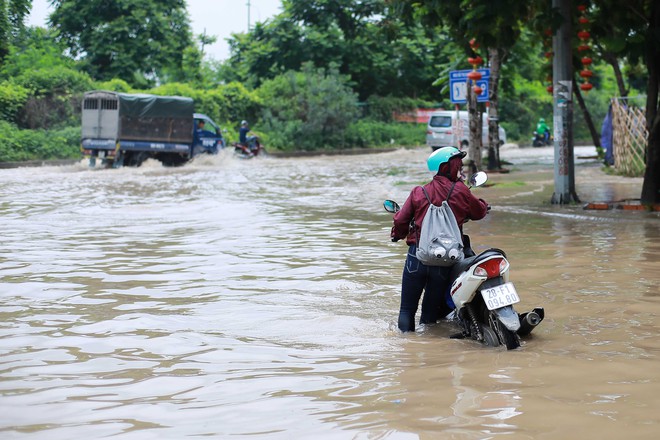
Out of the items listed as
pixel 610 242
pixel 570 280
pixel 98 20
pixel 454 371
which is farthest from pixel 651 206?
pixel 98 20

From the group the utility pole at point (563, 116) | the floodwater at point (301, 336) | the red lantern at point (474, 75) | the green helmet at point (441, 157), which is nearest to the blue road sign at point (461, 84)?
the red lantern at point (474, 75)

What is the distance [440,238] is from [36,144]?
30.3 m

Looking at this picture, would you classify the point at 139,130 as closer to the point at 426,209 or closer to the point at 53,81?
the point at 53,81

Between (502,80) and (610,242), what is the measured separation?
69.4ft

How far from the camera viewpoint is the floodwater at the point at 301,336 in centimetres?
497

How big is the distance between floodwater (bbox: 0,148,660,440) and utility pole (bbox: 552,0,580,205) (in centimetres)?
181

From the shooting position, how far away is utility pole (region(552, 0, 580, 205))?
1720cm

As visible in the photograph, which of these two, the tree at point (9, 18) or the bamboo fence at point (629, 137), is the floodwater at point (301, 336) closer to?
the bamboo fence at point (629, 137)

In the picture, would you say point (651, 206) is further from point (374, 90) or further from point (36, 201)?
point (374, 90)

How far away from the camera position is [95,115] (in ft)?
106

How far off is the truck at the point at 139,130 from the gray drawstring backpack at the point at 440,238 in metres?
26.3

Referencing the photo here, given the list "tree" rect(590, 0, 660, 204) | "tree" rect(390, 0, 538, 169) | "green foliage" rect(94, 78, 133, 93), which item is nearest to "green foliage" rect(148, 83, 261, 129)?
"green foliage" rect(94, 78, 133, 93)

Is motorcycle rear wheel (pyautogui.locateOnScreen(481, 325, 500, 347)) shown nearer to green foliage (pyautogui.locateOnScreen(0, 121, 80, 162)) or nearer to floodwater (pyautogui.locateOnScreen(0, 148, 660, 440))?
floodwater (pyautogui.locateOnScreen(0, 148, 660, 440))

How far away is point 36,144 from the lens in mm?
34906
